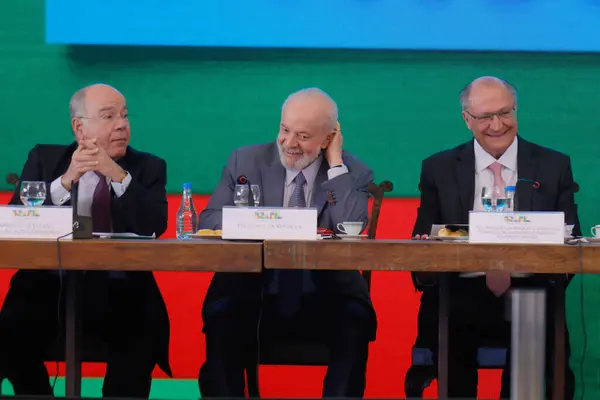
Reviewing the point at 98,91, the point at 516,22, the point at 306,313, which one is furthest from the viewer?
the point at 516,22

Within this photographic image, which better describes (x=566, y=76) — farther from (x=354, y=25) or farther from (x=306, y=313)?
(x=306, y=313)

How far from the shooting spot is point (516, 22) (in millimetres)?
3875

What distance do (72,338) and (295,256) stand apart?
65 centimetres

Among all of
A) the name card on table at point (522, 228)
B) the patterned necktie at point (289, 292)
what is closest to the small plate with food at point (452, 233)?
the name card on table at point (522, 228)

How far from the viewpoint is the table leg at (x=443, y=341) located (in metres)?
2.35

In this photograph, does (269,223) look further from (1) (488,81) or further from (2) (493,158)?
(1) (488,81)

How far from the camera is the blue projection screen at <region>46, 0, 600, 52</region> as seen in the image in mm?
3873

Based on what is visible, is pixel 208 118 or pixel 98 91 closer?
pixel 98 91

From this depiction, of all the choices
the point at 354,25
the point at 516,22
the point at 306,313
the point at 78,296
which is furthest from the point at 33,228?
the point at 516,22

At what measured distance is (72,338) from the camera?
7.61 feet

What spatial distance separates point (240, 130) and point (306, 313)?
1468 mm

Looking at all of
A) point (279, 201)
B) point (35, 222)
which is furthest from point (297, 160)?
point (35, 222)

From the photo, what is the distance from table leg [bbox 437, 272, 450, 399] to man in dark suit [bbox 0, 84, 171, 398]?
887mm

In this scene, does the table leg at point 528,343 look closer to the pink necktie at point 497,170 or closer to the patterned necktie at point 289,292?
the patterned necktie at point 289,292
